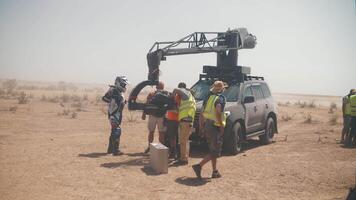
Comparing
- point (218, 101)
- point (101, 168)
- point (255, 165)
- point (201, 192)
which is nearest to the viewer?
point (201, 192)

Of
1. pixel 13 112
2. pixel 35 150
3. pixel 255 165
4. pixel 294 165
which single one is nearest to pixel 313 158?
pixel 294 165

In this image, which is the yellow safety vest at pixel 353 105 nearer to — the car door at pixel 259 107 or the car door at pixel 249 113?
the car door at pixel 259 107

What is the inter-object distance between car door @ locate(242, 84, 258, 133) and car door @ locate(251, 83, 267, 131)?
169 mm

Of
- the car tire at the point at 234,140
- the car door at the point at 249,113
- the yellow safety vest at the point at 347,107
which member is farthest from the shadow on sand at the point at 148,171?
the yellow safety vest at the point at 347,107

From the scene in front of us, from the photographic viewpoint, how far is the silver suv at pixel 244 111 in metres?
10.4

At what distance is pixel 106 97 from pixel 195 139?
265 centimetres

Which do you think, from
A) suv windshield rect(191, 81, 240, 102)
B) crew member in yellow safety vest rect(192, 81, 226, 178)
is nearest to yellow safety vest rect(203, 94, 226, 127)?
crew member in yellow safety vest rect(192, 81, 226, 178)

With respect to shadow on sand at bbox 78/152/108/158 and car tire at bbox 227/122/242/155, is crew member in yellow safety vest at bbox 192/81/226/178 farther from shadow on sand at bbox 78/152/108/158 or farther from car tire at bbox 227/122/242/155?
shadow on sand at bbox 78/152/108/158

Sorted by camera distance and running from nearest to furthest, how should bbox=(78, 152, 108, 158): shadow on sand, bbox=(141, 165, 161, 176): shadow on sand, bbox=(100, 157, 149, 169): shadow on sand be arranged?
bbox=(141, 165, 161, 176): shadow on sand < bbox=(100, 157, 149, 169): shadow on sand < bbox=(78, 152, 108, 158): shadow on sand

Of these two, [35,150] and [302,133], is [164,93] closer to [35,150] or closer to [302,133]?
[35,150]

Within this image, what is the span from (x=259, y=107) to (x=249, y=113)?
2.80ft

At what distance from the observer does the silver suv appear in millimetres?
10379

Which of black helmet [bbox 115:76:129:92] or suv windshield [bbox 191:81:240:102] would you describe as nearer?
black helmet [bbox 115:76:129:92]

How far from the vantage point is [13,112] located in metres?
19.9
